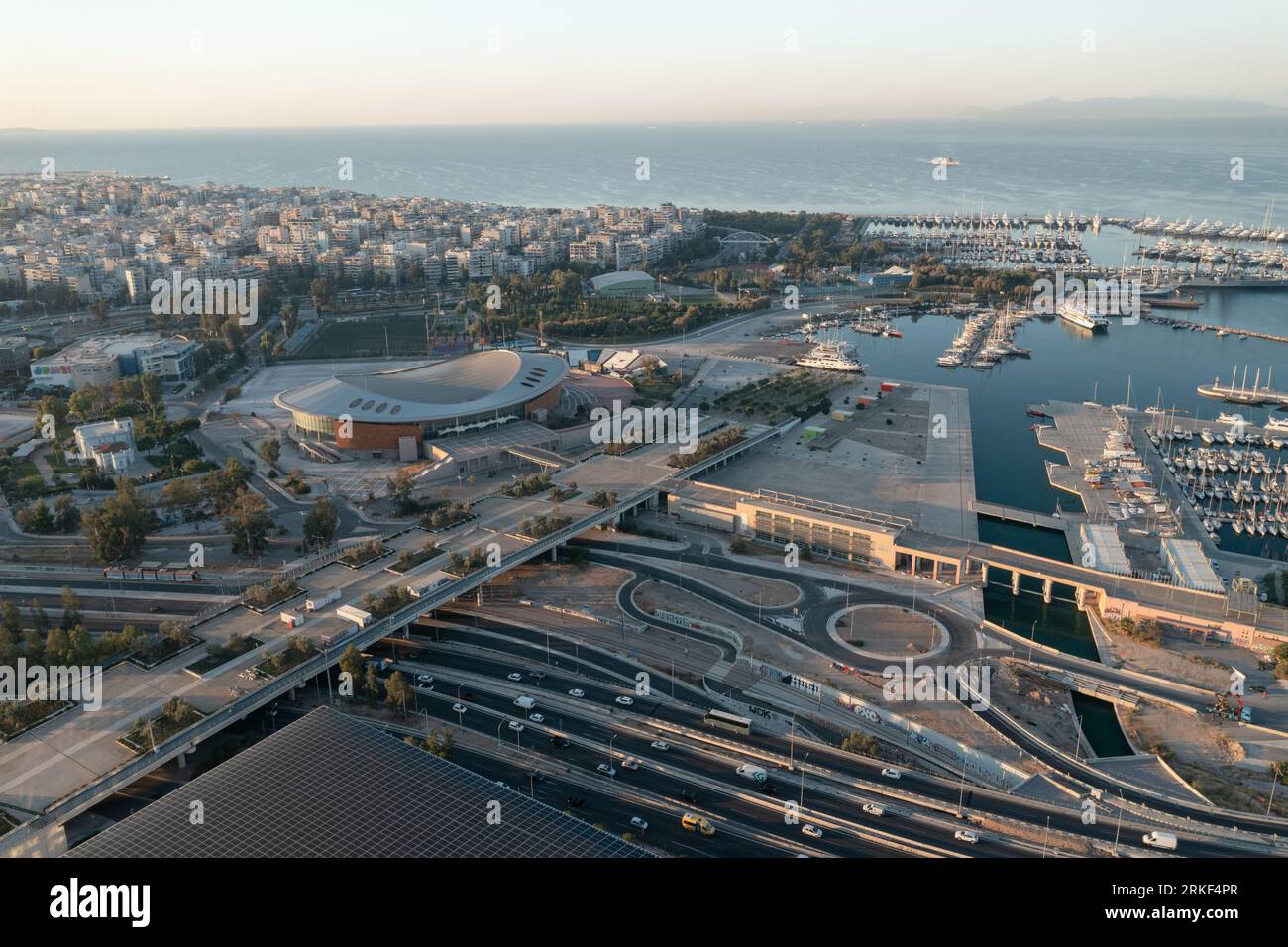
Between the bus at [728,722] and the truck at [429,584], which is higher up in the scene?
the truck at [429,584]

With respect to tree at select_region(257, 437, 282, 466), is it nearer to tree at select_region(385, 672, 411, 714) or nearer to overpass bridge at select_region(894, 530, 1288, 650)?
tree at select_region(385, 672, 411, 714)

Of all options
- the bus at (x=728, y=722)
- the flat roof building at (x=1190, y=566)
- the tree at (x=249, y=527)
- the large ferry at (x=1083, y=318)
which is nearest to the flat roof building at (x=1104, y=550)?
the flat roof building at (x=1190, y=566)

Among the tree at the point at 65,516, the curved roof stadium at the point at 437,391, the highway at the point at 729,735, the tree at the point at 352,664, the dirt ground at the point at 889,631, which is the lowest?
the highway at the point at 729,735

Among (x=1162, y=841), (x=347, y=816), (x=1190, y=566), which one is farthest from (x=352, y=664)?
(x=1190, y=566)

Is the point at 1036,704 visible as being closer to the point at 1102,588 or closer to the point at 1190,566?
the point at 1102,588

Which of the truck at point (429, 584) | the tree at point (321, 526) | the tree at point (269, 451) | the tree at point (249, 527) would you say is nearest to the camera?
the truck at point (429, 584)

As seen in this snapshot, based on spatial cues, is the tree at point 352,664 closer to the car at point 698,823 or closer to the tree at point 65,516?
the car at point 698,823
